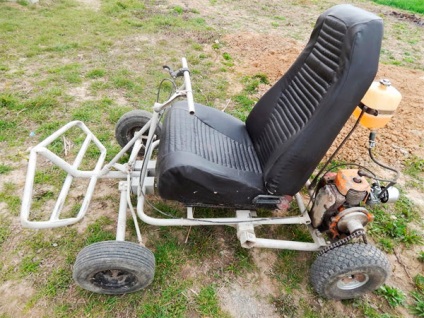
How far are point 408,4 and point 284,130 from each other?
33.4ft

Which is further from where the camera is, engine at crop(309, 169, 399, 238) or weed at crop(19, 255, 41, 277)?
weed at crop(19, 255, 41, 277)

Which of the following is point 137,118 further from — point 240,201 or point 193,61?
point 193,61

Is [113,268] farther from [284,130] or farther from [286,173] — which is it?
[284,130]

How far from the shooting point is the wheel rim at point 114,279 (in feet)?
6.40

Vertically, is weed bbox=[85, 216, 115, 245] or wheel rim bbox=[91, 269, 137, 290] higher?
wheel rim bbox=[91, 269, 137, 290]

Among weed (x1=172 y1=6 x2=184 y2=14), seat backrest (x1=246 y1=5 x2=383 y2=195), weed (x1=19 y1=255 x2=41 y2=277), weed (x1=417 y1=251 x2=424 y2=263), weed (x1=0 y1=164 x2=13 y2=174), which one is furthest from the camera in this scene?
weed (x1=172 y1=6 x2=184 y2=14)

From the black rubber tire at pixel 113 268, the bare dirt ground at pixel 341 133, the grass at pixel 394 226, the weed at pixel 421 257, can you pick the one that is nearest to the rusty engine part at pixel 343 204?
the bare dirt ground at pixel 341 133

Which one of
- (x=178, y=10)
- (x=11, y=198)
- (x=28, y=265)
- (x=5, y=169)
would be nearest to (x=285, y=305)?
(x=28, y=265)

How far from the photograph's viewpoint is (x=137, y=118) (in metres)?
2.79

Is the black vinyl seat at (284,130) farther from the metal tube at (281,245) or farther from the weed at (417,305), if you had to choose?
the weed at (417,305)

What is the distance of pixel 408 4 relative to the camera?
9.33 metres

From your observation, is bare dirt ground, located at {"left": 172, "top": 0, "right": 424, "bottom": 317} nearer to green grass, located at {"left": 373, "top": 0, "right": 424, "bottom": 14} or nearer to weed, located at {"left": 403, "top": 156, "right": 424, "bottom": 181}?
weed, located at {"left": 403, "top": 156, "right": 424, "bottom": 181}

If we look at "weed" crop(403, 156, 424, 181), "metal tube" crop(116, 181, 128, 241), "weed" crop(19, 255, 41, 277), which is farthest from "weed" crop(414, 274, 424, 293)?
"weed" crop(19, 255, 41, 277)

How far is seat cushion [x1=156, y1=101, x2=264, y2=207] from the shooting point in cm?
187
